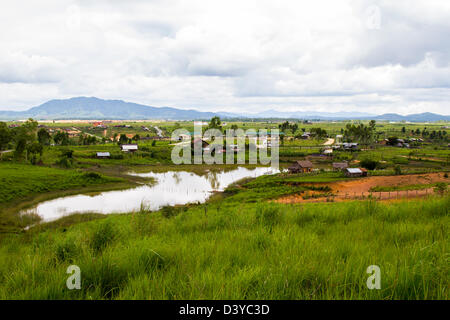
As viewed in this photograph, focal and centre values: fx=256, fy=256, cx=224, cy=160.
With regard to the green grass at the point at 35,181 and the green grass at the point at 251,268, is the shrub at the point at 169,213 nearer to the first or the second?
the green grass at the point at 251,268

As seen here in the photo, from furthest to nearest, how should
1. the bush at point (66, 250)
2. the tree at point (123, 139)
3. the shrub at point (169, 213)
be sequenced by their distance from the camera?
the tree at point (123, 139) < the shrub at point (169, 213) < the bush at point (66, 250)

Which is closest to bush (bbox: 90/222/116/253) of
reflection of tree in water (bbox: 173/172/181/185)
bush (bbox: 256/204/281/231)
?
bush (bbox: 256/204/281/231)

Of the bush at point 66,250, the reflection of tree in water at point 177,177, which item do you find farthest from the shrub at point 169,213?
the reflection of tree in water at point 177,177

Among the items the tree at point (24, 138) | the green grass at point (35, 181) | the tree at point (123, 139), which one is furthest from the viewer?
the tree at point (123, 139)

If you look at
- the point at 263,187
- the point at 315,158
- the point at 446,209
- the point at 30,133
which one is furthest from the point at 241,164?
the point at 446,209

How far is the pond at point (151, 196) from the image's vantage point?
2944cm

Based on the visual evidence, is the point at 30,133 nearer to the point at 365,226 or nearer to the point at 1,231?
the point at 1,231

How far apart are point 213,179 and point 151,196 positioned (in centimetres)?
1653

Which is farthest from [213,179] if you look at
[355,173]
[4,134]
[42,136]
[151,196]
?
[42,136]

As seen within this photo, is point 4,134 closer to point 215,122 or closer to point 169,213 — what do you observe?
point 169,213

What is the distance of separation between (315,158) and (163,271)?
75.8 meters

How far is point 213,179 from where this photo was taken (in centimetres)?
5034
